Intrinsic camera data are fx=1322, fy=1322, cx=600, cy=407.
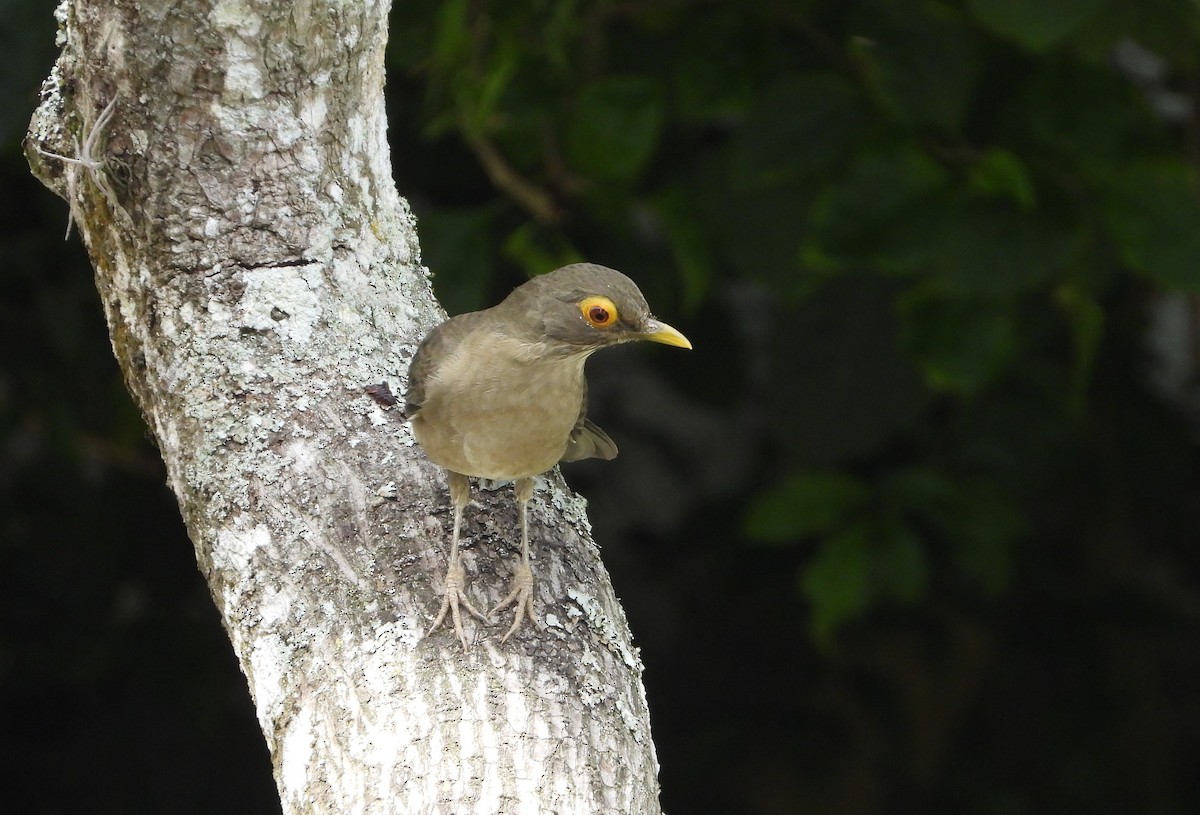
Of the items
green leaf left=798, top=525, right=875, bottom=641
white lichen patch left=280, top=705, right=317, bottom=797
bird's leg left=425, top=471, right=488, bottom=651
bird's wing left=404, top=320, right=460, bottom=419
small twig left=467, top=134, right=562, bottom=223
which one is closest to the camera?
white lichen patch left=280, top=705, right=317, bottom=797

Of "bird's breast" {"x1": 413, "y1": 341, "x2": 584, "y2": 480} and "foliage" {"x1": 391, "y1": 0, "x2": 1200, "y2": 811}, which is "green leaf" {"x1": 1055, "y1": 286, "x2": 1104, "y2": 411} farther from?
"bird's breast" {"x1": 413, "y1": 341, "x2": 584, "y2": 480}

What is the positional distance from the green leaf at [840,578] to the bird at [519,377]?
59.0 inches

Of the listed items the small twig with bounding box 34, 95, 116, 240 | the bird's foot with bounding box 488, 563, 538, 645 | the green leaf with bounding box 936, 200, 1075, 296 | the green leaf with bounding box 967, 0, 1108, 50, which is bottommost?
the bird's foot with bounding box 488, 563, 538, 645

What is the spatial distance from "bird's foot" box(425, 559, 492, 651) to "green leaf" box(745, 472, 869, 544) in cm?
178

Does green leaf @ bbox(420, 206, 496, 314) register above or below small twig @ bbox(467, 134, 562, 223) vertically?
below

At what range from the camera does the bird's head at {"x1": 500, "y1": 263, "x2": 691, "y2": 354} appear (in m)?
2.18

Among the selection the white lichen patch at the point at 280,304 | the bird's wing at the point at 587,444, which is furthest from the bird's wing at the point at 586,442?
the white lichen patch at the point at 280,304

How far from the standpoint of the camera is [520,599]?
6.88 feet

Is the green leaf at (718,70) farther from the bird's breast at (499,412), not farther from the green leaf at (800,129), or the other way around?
the bird's breast at (499,412)

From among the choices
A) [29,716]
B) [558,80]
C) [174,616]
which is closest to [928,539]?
[558,80]

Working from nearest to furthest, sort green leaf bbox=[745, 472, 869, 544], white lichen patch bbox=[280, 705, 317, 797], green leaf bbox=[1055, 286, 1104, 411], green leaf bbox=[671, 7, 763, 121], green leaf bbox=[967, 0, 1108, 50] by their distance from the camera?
white lichen patch bbox=[280, 705, 317, 797], green leaf bbox=[967, 0, 1108, 50], green leaf bbox=[1055, 286, 1104, 411], green leaf bbox=[671, 7, 763, 121], green leaf bbox=[745, 472, 869, 544]

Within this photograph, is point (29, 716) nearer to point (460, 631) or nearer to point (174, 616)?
point (174, 616)

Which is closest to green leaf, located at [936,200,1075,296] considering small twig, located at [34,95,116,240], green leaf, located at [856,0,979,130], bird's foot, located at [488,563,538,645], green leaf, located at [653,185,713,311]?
green leaf, located at [856,0,979,130]

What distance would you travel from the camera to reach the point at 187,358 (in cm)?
222
